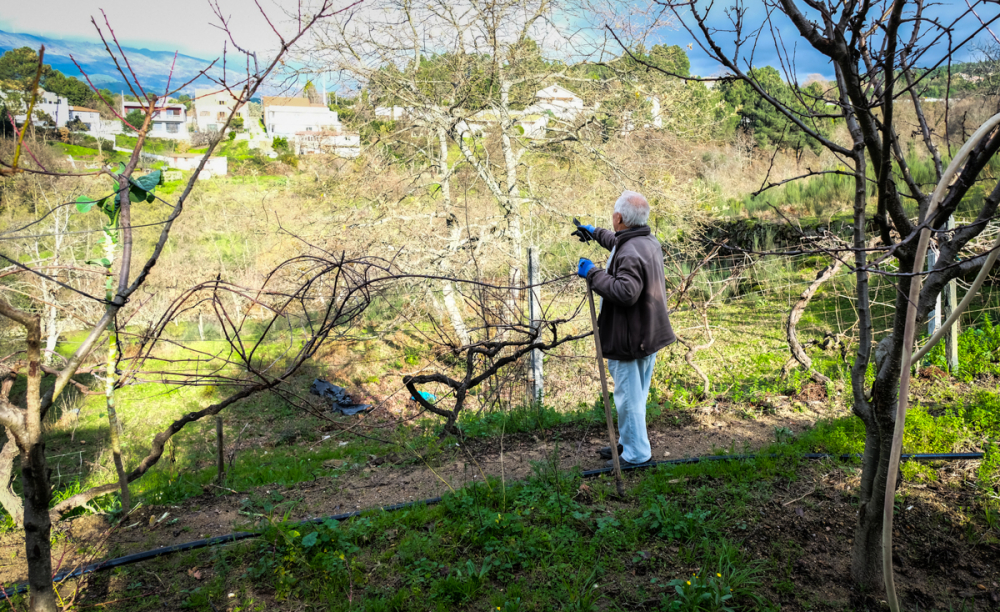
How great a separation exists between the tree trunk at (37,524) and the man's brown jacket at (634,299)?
2.63 metres

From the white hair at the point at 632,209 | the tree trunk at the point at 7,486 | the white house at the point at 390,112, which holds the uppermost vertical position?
the white house at the point at 390,112

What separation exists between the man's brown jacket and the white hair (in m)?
0.05

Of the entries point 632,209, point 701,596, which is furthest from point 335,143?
point 701,596

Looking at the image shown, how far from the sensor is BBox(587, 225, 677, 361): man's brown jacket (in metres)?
3.26

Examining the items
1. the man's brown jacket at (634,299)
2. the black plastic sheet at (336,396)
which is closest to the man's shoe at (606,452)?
the man's brown jacket at (634,299)

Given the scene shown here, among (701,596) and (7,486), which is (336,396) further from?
(701,596)

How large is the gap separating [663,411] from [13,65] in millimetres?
19740

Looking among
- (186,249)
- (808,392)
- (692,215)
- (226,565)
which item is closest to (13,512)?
(226,565)

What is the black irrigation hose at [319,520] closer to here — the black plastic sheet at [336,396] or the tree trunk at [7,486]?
the tree trunk at [7,486]

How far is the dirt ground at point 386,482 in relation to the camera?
2959 millimetres

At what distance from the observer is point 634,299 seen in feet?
10.6

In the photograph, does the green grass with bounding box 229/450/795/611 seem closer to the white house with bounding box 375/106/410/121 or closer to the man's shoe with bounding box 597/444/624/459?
the man's shoe with bounding box 597/444/624/459

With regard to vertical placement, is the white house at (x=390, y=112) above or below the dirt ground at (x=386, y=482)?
above

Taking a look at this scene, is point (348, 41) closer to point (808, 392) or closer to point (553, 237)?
point (553, 237)
